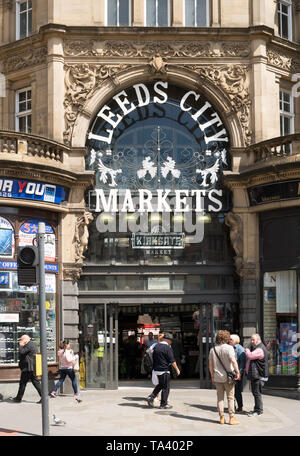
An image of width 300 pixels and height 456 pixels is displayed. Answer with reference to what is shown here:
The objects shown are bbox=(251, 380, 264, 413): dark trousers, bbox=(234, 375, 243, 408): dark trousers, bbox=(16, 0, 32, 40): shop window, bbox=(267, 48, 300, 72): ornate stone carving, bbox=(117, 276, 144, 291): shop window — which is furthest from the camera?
bbox=(16, 0, 32, 40): shop window

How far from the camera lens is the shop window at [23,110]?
21609mm

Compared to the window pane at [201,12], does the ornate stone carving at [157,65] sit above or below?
below

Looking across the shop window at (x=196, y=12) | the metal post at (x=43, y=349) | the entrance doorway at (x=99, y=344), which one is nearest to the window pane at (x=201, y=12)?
the shop window at (x=196, y=12)

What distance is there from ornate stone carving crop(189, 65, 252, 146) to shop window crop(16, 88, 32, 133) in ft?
16.0

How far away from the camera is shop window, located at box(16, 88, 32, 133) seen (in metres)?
21.6

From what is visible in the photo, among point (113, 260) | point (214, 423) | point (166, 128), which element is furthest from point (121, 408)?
point (166, 128)

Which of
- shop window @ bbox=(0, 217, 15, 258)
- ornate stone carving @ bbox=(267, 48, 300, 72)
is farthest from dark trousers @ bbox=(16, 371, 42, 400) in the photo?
ornate stone carving @ bbox=(267, 48, 300, 72)

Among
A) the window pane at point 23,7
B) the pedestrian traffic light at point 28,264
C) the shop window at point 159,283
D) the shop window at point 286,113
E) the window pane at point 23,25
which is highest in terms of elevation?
the window pane at point 23,7

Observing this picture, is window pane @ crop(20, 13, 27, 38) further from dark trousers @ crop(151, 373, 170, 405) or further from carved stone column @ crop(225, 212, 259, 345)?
dark trousers @ crop(151, 373, 170, 405)

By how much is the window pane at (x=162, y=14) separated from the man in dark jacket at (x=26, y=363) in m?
10.1

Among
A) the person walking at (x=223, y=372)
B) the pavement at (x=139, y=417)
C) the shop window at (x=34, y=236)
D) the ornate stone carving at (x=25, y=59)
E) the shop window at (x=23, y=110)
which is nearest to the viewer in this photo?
the pavement at (x=139, y=417)

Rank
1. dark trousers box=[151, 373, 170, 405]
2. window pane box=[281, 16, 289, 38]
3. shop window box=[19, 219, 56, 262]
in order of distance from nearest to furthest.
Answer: dark trousers box=[151, 373, 170, 405], shop window box=[19, 219, 56, 262], window pane box=[281, 16, 289, 38]

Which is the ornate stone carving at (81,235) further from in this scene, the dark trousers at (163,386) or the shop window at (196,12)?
the shop window at (196,12)
